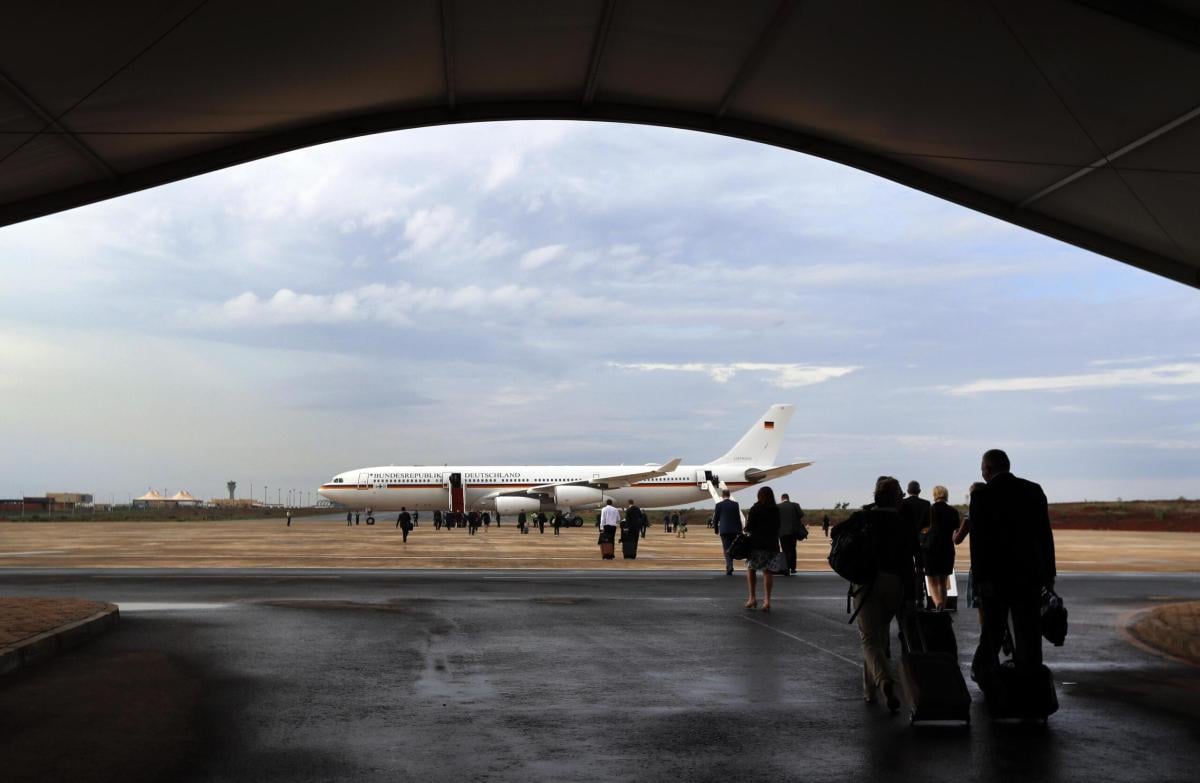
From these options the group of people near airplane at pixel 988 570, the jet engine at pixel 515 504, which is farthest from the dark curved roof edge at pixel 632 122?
the jet engine at pixel 515 504

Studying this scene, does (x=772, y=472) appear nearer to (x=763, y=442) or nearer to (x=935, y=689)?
(x=763, y=442)

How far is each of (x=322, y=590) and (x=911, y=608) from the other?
37.5 feet

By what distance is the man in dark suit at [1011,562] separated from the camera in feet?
25.0

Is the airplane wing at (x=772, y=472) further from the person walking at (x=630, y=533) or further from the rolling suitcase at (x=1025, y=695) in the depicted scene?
the rolling suitcase at (x=1025, y=695)

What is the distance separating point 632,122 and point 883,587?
27.2 feet

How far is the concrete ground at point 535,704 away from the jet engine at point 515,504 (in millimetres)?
44451

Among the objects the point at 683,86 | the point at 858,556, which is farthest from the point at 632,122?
the point at 858,556

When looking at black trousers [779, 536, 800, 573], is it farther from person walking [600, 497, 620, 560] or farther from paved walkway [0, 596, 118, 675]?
paved walkway [0, 596, 118, 675]

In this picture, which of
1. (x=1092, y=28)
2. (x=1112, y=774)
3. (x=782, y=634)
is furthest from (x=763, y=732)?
(x=1092, y=28)

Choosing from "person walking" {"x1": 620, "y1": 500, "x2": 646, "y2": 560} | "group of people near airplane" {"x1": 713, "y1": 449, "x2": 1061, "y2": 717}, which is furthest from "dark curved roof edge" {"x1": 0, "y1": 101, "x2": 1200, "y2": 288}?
"person walking" {"x1": 620, "y1": 500, "x2": 646, "y2": 560}

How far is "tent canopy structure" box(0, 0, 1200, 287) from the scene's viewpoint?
1029 cm

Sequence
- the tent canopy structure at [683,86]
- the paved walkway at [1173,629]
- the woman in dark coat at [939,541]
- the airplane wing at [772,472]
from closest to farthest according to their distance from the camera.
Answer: the tent canopy structure at [683,86], the paved walkway at [1173,629], the woman in dark coat at [939,541], the airplane wing at [772,472]

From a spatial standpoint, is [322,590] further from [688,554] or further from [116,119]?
[688,554]

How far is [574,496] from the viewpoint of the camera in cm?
6094
